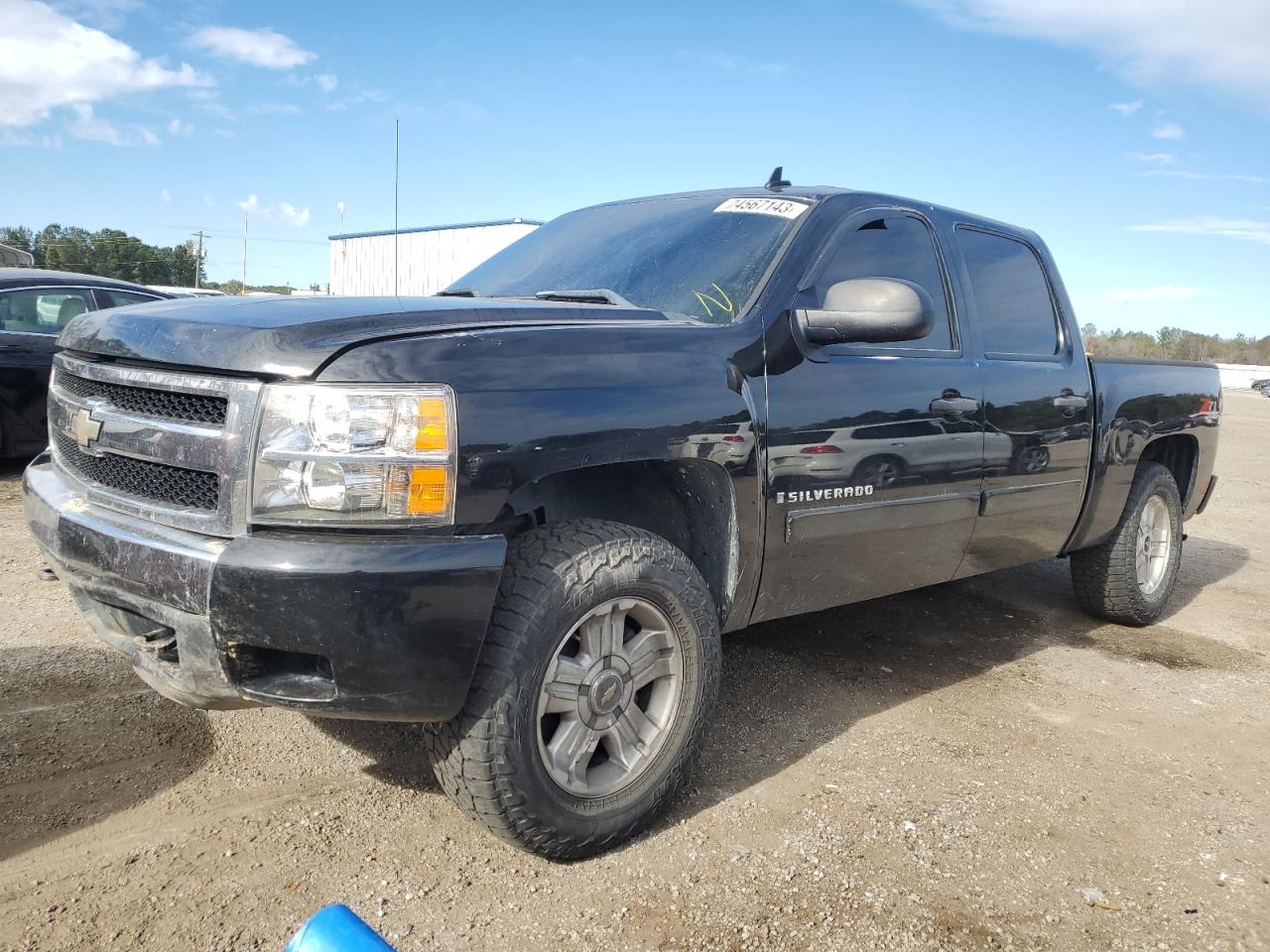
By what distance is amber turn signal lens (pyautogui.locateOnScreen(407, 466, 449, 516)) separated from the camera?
213 cm

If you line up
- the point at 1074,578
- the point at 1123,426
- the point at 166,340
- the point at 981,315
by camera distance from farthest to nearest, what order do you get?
the point at 1074,578 < the point at 1123,426 < the point at 981,315 < the point at 166,340

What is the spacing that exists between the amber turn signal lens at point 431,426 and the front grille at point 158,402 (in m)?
0.45

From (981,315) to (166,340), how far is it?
2.96 metres

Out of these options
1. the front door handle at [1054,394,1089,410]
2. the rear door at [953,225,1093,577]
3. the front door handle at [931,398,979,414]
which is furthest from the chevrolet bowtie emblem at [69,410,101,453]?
the front door handle at [1054,394,1089,410]

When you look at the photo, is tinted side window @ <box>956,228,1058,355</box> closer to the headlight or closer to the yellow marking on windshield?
the yellow marking on windshield

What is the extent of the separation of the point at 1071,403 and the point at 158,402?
3519mm

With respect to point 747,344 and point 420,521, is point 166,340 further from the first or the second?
point 747,344

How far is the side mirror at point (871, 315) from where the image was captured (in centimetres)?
292

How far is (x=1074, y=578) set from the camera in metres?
5.08

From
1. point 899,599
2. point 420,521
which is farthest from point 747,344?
point 899,599

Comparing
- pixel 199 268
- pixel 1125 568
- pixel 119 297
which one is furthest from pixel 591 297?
pixel 199 268

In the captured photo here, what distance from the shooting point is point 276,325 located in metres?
2.25

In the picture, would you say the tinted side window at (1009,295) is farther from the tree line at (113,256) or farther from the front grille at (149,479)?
A: the tree line at (113,256)

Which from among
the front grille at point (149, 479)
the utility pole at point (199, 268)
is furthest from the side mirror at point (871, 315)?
the utility pole at point (199, 268)
